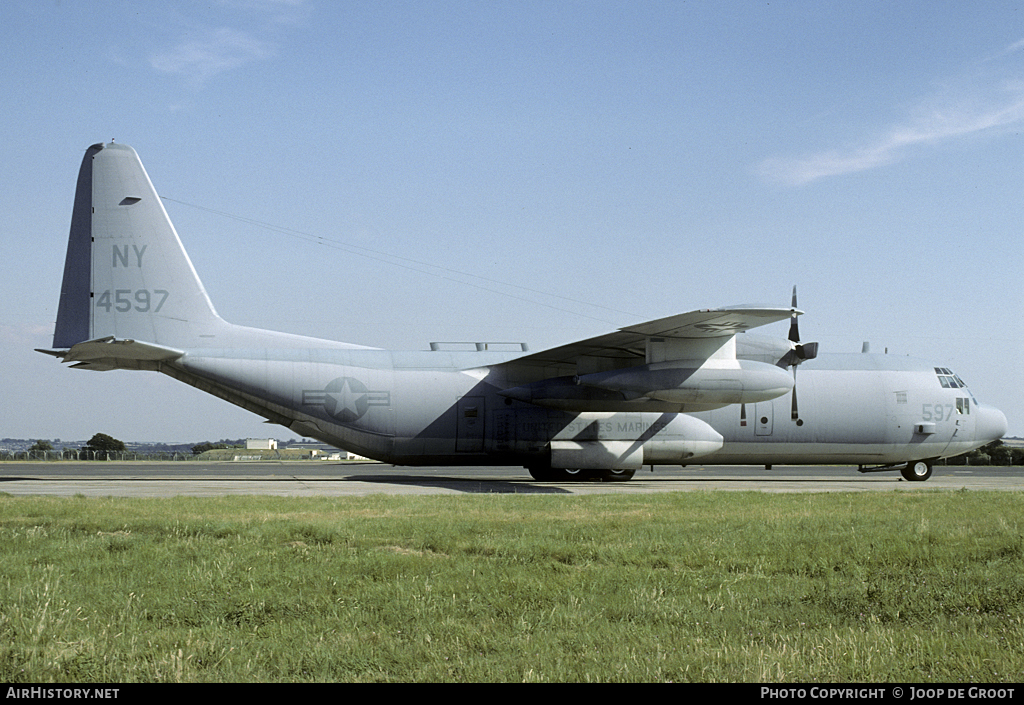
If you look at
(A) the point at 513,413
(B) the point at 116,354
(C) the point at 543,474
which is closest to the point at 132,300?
(B) the point at 116,354

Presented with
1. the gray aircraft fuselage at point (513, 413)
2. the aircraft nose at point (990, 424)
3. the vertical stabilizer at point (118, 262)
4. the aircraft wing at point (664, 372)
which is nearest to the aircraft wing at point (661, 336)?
the aircraft wing at point (664, 372)

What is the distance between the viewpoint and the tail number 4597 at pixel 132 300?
24234 millimetres

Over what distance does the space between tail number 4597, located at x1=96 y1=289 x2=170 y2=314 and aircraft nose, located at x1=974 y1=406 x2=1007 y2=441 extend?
1104 inches

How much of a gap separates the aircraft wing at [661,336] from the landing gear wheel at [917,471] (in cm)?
1153

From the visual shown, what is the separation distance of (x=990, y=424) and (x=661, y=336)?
14394 mm

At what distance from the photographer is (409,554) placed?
34.9ft

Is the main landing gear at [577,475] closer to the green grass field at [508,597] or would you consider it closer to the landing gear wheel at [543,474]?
the landing gear wheel at [543,474]

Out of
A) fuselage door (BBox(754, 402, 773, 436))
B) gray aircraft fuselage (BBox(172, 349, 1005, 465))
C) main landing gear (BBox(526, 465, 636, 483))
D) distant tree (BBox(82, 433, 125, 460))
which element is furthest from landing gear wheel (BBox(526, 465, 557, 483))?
distant tree (BBox(82, 433, 125, 460))

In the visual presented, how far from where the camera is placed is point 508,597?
8.03m

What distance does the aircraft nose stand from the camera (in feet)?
94.6

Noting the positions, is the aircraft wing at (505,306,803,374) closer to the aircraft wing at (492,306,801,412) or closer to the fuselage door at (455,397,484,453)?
the aircraft wing at (492,306,801,412)

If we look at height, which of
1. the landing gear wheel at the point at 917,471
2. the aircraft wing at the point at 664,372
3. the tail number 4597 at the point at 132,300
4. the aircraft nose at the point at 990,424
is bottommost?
the landing gear wheel at the point at 917,471

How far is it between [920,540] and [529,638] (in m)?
7.60
